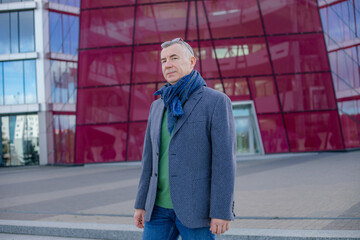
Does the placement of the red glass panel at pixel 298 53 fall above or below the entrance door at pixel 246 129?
above

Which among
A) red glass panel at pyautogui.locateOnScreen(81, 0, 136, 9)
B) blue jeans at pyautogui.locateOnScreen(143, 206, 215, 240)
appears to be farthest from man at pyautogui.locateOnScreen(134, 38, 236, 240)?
red glass panel at pyautogui.locateOnScreen(81, 0, 136, 9)

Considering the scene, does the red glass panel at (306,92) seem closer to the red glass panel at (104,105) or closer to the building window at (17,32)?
the red glass panel at (104,105)

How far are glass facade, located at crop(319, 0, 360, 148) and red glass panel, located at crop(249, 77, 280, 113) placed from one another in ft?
10.6

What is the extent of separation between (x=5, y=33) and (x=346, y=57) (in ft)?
75.3

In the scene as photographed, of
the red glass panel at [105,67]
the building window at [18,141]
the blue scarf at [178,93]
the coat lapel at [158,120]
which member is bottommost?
the building window at [18,141]

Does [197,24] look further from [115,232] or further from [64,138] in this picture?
[115,232]

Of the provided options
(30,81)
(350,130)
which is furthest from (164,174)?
→ (30,81)

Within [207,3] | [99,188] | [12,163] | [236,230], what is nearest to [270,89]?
[207,3]

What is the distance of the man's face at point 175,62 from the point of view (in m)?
2.36

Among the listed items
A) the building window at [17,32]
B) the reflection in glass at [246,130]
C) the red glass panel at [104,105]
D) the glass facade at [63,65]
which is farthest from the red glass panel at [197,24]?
the building window at [17,32]

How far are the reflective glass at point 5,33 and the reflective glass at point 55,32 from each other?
3316 millimetres

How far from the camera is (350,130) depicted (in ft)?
56.8

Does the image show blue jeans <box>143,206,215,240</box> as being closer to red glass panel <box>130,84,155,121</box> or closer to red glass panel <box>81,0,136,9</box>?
red glass panel <box>130,84,155,121</box>

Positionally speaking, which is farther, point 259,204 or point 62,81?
point 62,81
